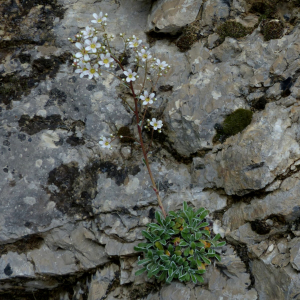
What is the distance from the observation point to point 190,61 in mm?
4598

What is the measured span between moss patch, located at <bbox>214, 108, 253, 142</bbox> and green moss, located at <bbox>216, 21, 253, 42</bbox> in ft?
3.89

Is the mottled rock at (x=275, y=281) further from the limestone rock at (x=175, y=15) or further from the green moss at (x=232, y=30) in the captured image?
the limestone rock at (x=175, y=15)

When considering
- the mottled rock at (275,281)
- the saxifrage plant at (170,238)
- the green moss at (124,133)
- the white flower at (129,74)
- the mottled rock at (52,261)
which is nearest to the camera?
the mottled rock at (275,281)

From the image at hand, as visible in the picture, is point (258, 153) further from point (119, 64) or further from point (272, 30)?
point (119, 64)

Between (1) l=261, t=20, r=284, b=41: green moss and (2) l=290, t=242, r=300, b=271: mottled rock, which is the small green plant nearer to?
(2) l=290, t=242, r=300, b=271: mottled rock

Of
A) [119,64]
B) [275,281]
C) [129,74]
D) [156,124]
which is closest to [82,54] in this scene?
[119,64]

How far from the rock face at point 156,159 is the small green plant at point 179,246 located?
18cm

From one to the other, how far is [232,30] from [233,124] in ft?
4.74

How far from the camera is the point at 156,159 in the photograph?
4586 mm

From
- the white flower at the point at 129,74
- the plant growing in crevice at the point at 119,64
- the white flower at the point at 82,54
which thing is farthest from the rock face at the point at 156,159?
the white flower at the point at 82,54

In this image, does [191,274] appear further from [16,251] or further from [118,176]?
[16,251]

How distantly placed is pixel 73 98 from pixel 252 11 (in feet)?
9.75

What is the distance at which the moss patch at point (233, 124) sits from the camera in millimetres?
4020

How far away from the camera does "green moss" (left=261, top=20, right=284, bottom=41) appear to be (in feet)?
13.7
